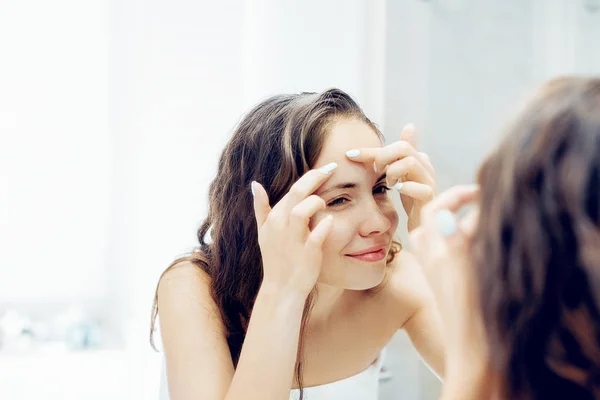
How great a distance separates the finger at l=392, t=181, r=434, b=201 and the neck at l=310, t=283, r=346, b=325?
0.32m

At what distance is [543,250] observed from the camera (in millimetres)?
390

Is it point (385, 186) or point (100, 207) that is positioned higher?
point (385, 186)

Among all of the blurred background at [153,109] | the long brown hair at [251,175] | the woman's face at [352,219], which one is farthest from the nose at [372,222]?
the blurred background at [153,109]

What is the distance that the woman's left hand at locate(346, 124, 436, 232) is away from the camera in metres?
0.83

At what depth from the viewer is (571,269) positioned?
386mm

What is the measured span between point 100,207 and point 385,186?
1.07 metres

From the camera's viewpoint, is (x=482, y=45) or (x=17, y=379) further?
(x=17, y=379)

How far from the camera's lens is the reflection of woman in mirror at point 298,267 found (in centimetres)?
77

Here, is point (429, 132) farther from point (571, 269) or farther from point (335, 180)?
point (571, 269)

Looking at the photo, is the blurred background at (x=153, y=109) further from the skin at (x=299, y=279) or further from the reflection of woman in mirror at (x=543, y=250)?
the reflection of woman in mirror at (x=543, y=250)

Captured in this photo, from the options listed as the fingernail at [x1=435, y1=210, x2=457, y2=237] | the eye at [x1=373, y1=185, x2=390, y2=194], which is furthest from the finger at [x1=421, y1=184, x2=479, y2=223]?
the eye at [x1=373, y1=185, x2=390, y2=194]

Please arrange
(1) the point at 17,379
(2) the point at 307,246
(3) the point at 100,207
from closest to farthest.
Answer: (2) the point at 307,246 < (1) the point at 17,379 < (3) the point at 100,207

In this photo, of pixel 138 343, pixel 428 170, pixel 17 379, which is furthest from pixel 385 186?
pixel 17 379

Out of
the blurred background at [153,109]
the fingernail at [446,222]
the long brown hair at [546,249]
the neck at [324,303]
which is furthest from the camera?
the blurred background at [153,109]
